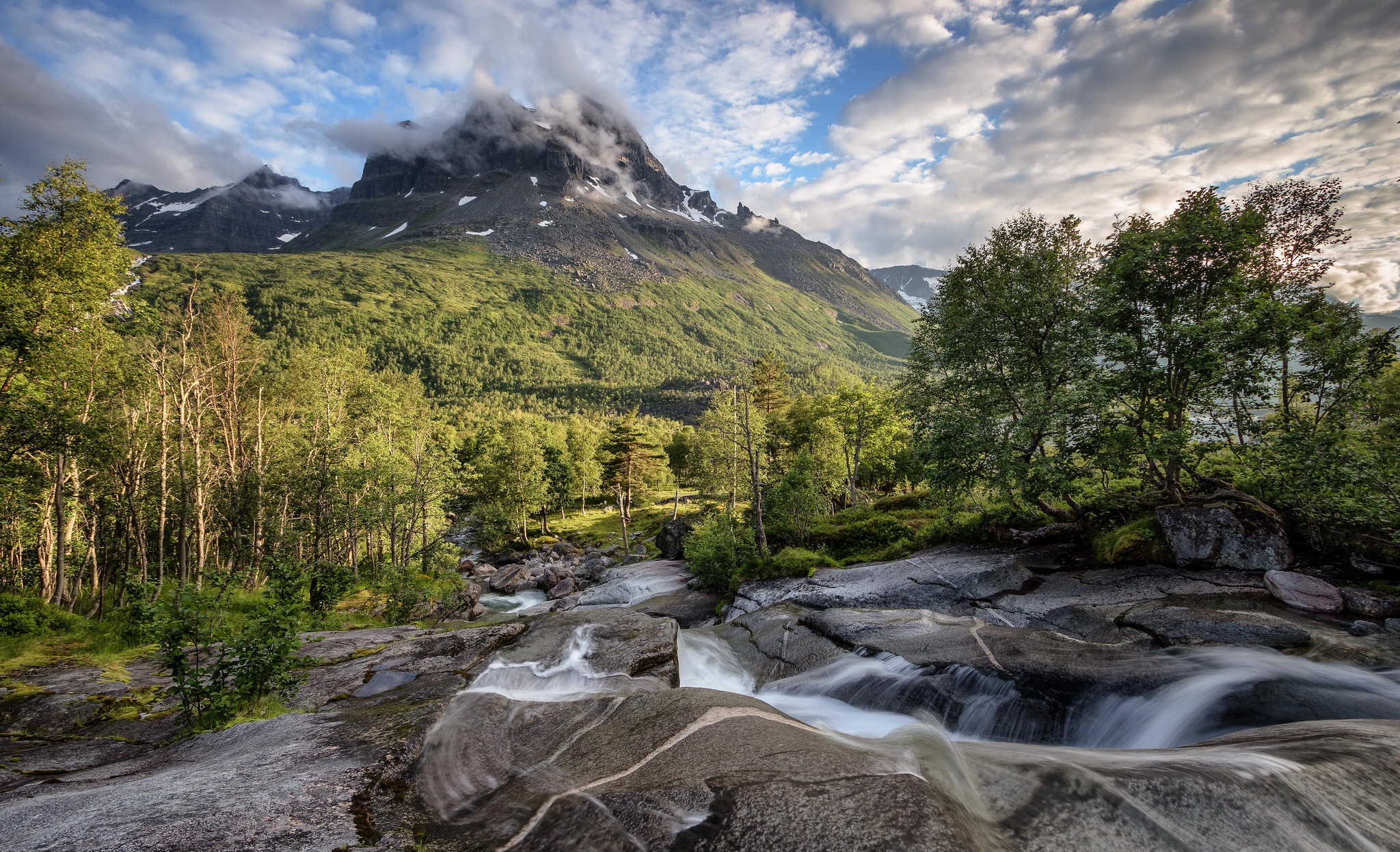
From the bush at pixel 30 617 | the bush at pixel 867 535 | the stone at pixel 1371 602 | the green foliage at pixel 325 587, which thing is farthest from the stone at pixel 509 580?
the stone at pixel 1371 602

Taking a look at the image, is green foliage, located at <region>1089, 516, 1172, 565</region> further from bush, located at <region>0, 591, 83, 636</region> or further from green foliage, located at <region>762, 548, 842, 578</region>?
bush, located at <region>0, 591, 83, 636</region>

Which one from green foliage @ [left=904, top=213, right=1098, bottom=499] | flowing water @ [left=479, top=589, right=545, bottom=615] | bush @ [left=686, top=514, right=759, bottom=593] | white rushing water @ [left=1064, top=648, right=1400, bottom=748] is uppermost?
green foliage @ [left=904, top=213, right=1098, bottom=499]

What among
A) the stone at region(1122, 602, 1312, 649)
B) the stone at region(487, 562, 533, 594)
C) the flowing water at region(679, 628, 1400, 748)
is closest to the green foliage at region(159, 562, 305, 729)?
the flowing water at region(679, 628, 1400, 748)

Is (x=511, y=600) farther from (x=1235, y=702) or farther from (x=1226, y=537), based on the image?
(x=1226, y=537)

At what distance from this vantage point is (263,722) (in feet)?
29.7

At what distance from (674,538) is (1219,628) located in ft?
114

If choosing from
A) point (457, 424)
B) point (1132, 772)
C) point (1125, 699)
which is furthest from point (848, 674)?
point (457, 424)

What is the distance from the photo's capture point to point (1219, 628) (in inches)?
437

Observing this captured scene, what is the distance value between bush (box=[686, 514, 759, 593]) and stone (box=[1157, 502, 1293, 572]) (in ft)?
54.5

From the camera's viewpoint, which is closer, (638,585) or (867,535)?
(867,535)

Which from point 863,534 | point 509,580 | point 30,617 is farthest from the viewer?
point 509,580

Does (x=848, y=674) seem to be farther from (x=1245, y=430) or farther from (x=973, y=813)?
(x=1245, y=430)

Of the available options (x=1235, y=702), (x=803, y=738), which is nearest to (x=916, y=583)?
(x=1235, y=702)

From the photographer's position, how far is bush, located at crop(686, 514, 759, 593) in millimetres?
27856
